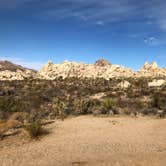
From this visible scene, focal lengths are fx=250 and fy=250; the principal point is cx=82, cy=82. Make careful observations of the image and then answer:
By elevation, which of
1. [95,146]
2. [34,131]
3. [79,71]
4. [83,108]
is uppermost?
[79,71]

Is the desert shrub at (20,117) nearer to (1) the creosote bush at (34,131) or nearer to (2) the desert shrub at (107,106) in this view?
(1) the creosote bush at (34,131)

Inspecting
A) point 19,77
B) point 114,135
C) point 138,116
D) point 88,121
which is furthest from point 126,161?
point 19,77

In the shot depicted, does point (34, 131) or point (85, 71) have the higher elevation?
point (85, 71)

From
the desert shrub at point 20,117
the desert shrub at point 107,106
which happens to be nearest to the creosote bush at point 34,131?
the desert shrub at point 20,117

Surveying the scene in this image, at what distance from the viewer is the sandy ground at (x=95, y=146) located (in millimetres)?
6949

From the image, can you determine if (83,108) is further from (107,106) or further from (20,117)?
(20,117)

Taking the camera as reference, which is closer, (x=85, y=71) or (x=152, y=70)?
(x=85, y=71)

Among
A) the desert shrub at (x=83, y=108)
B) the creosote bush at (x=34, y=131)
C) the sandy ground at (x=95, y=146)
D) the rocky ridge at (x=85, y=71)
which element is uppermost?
the rocky ridge at (x=85, y=71)

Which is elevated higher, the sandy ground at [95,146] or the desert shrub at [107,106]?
the desert shrub at [107,106]

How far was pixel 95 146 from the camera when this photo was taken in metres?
8.43

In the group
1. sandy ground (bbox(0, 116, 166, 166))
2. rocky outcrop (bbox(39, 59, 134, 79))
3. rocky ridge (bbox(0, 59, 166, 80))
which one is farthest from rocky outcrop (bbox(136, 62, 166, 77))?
sandy ground (bbox(0, 116, 166, 166))

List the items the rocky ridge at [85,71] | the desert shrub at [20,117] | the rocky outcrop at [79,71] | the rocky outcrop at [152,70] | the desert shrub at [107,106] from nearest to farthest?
the desert shrub at [20,117] → the desert shrub at [107,106] → the rocky ridge at [85,71] → the rocky outcrop at [79,71] → the rocky outcrop at [152,70]

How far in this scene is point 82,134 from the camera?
33.0 feet

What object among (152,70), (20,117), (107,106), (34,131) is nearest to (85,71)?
(152,70)
